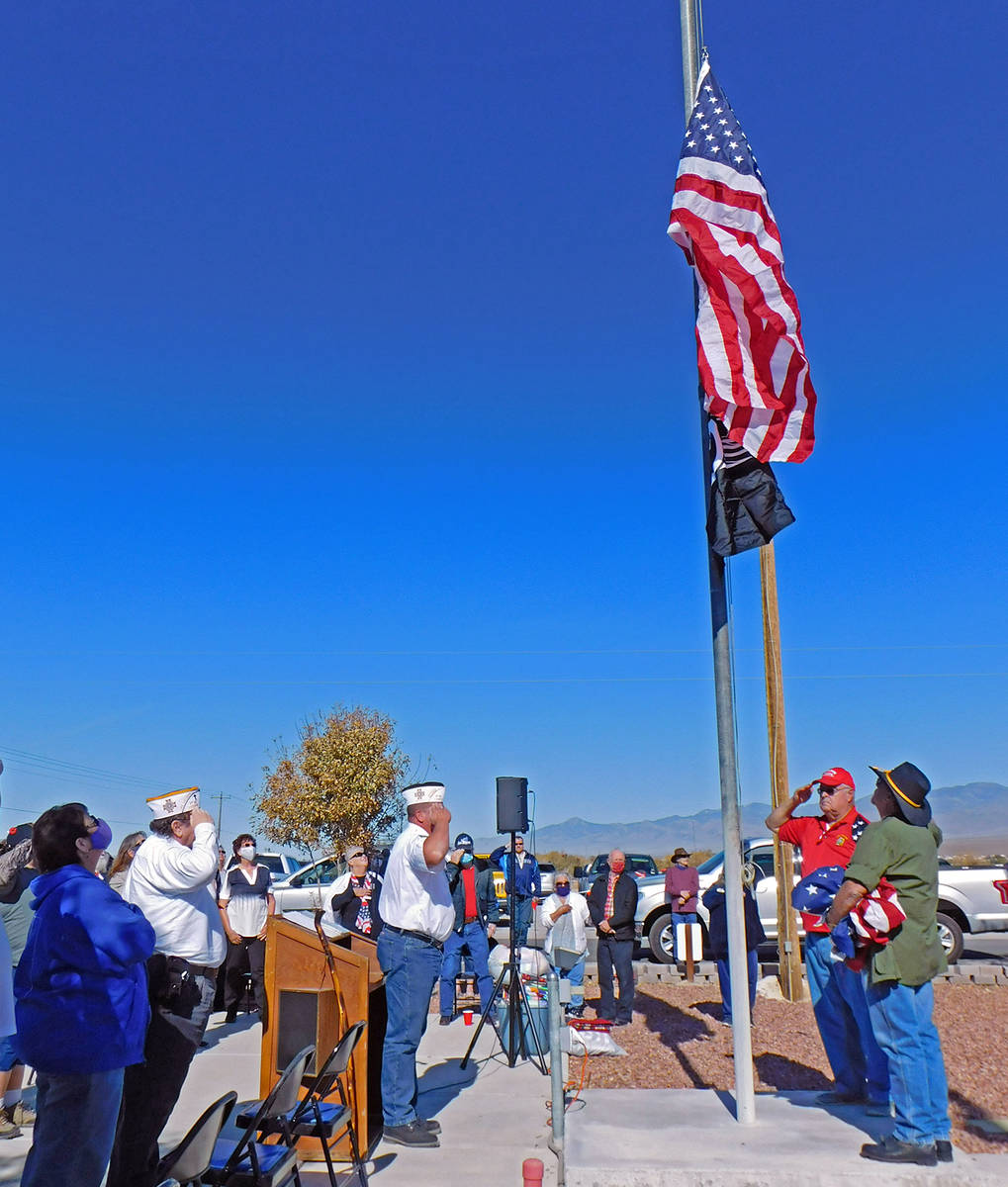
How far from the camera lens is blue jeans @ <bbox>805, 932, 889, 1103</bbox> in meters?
5.77

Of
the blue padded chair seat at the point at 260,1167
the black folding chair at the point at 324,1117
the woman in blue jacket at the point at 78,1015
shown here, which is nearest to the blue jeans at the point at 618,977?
the black folding chair at the point at 324,1117

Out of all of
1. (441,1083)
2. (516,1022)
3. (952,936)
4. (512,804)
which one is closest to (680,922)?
(952,936)

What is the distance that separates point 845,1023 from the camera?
241 inches

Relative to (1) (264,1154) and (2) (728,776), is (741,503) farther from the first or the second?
(1) (264,1154)

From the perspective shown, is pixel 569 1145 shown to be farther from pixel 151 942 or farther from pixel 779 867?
pixel 779 867

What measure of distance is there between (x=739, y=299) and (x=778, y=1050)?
6.00m

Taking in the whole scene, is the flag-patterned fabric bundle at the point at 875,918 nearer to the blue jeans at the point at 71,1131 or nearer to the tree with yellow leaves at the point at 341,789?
the blue jeans at the point at 71,1131

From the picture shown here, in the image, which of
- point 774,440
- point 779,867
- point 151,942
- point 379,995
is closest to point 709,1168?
point 379,995

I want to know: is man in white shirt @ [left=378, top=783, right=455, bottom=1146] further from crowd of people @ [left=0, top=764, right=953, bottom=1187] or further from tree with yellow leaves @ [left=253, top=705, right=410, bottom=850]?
tree with yellow leaves @ [left=253, top=705, right=410, bottom=850]

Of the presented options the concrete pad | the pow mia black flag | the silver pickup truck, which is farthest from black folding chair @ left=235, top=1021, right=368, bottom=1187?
the silver pickup truck

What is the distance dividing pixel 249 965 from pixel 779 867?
5434 millimetres

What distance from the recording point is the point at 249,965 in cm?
1007

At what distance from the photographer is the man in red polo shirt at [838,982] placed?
5785 millimetres

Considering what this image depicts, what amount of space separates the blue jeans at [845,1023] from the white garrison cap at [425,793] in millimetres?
2519
